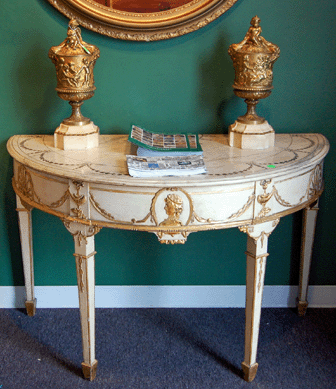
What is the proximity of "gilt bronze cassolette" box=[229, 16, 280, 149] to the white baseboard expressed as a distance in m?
0.83

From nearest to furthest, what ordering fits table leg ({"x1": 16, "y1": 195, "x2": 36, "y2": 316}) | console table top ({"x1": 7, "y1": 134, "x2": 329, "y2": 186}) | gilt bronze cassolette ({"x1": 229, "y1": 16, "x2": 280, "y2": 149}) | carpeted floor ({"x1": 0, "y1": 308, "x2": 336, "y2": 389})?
console table top ({"x1": 7, "y1": 134, "x2": 329, "y2": 186})
gilt bronze cassolette ({"x1": 229, "y1": 16, "x2": 280, "y2": 149})
carpeted floor ({"x1": 0, "y1": 308, "x2": 336, "y2": 389})
table leg ({"x1": 16, "y1": 195, "x2": 36, "y2": 316})

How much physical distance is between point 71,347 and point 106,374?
23 cm

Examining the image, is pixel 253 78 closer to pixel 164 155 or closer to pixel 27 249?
pixel 164 155

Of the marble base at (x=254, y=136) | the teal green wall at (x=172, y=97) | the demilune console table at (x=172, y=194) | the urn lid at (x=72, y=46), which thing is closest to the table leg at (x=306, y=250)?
the teal green wall at (x=172, y=97)

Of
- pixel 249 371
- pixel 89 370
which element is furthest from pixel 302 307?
pixel 89 370

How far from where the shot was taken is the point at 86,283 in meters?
1.85

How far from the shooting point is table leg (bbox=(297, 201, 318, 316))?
7.36 ft

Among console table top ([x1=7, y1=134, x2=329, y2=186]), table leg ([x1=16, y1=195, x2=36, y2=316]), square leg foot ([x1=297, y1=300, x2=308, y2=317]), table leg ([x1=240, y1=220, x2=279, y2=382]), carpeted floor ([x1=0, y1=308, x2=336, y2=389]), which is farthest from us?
square leg foot ([x1=297, y1=300, x2=308, y2=317])

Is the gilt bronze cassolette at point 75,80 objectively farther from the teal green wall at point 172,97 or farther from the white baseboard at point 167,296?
the white baseboard at point 167,296

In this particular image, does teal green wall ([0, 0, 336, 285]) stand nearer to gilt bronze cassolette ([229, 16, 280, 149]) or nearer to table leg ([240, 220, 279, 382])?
gilt bronze cassolette ([229, 16, 280, 149])

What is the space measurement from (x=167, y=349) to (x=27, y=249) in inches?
30.2

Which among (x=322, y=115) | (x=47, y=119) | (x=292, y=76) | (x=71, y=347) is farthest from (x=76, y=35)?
(x=71, y=347)

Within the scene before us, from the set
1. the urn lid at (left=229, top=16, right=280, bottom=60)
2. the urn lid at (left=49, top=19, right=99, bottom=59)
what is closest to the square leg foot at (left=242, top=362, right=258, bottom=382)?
the urn lid at (left=229, top=16, right=280, bottom=60)

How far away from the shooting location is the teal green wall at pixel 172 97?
208 cm
